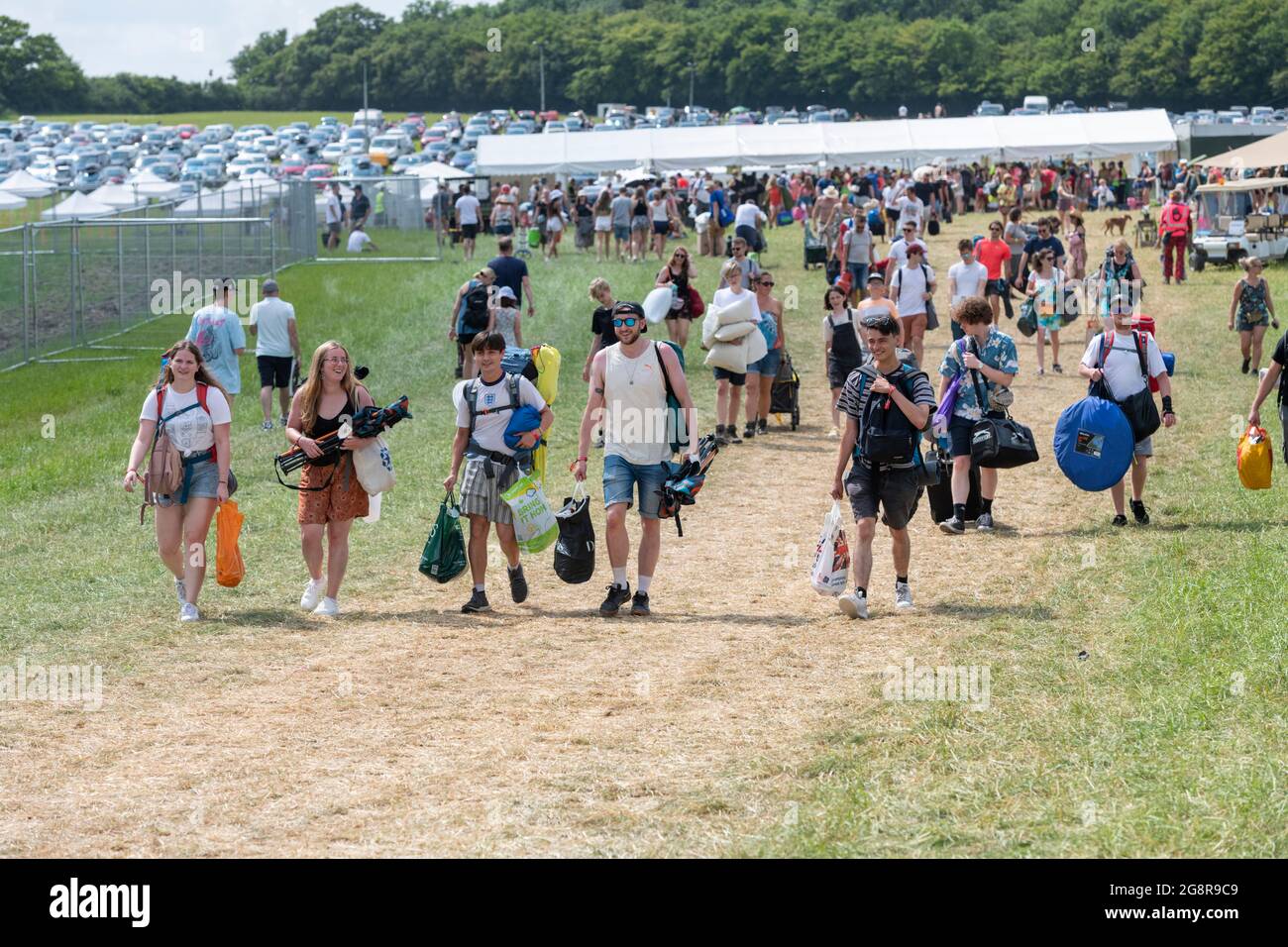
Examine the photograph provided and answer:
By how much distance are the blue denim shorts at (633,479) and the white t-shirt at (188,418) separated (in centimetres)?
240

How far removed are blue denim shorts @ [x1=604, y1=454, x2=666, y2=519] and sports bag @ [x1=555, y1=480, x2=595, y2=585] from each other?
0.33 meters

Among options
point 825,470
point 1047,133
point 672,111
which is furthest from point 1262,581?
point 672,111

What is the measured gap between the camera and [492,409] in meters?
10.2

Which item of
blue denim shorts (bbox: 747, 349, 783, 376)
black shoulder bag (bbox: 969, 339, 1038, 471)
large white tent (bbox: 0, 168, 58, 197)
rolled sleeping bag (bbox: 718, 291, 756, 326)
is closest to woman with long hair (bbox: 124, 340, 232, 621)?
black shoulder bag (bbox: 969, 339, 1038, 471)

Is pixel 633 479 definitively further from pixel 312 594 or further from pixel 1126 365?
pixel 1126 365

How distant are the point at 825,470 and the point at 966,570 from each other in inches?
164

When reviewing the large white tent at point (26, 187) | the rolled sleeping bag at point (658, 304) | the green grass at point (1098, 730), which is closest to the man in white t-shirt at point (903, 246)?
the rolled sleeping bag at point (658, 304)

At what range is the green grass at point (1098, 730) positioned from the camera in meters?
6.13

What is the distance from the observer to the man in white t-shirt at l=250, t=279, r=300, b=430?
56.6 feet

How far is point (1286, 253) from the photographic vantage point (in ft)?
114

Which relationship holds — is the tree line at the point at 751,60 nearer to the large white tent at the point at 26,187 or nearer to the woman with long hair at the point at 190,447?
the large white tent at the point at 26,187

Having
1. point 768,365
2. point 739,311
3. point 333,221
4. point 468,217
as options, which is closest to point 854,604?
point 739,311

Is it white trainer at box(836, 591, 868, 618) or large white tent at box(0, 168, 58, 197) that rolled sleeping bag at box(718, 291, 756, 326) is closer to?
white trainer at box(836, 591, 868, 618)

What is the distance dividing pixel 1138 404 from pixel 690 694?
5.26 meters
